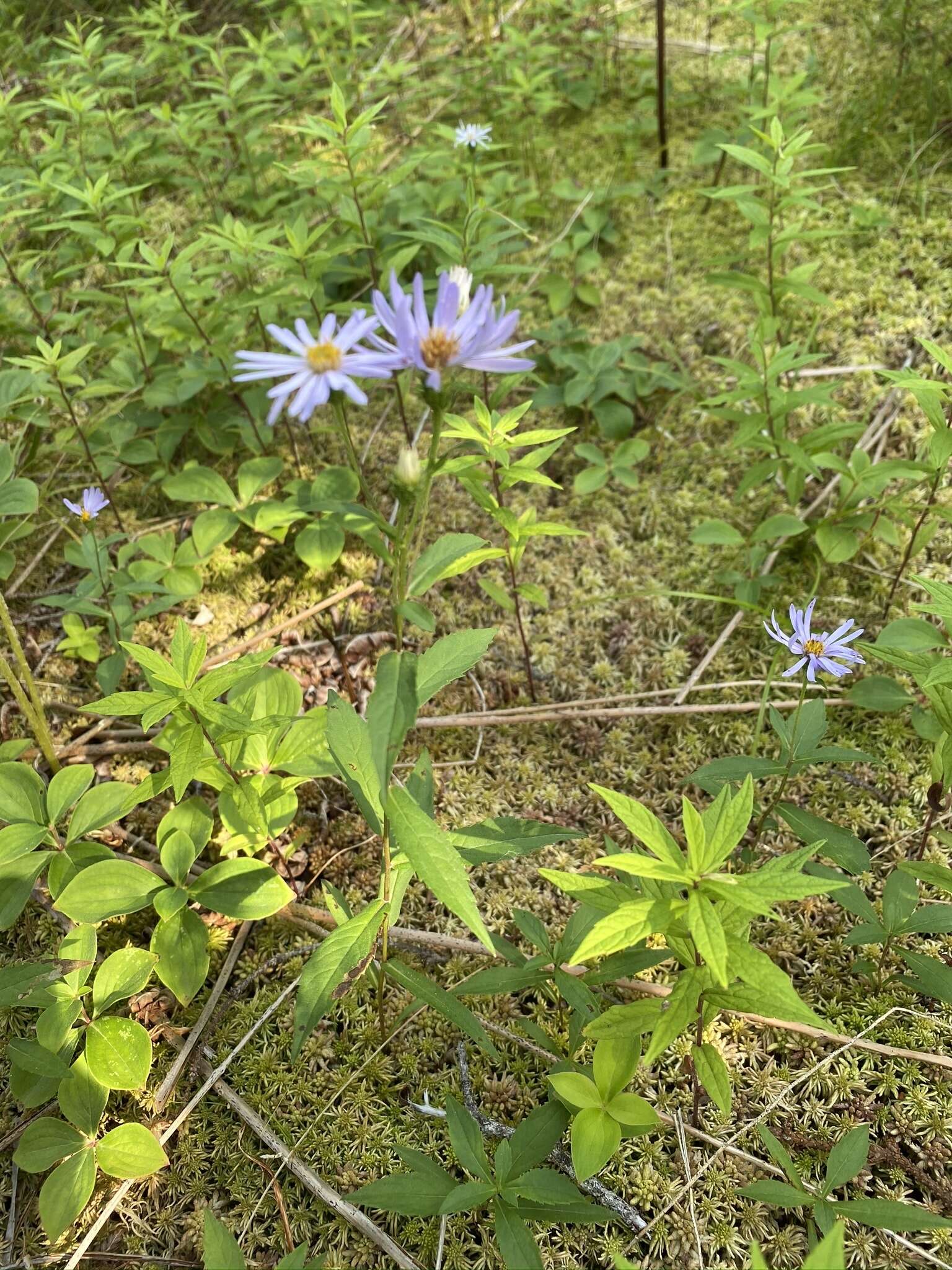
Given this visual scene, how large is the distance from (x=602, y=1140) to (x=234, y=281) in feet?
9.74

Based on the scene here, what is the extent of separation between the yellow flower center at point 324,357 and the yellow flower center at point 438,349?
4.5 inches

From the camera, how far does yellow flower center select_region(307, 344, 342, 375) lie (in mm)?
1087

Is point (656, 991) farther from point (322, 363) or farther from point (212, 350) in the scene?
point (212, 350)

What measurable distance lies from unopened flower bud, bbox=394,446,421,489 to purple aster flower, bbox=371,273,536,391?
10 cm

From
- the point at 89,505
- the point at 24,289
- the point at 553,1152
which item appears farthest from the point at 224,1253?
the point at 24,289

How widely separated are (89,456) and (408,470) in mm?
1630

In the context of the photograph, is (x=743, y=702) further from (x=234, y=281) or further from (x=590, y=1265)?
(x=234, y=281)

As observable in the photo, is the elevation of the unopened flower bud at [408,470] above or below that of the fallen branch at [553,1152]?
above

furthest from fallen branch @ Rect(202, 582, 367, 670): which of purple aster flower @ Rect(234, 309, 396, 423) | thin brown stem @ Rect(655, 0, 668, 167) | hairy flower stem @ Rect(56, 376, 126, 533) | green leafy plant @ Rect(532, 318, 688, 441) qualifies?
thin brown stem @ Rect(655, 0, 668, 167)

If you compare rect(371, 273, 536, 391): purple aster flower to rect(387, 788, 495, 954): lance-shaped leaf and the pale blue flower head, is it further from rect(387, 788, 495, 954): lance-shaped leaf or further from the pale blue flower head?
the pale blue flower head

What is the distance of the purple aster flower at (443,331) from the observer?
1065 mm

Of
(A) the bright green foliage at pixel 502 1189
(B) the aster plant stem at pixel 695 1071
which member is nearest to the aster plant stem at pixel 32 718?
(A) the bright green foliage at pixel 502 1189

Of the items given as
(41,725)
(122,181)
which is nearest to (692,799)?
(41,725)

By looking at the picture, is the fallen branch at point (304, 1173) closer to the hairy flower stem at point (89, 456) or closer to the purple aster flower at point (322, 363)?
the purple aster flower at point (322, 363)
